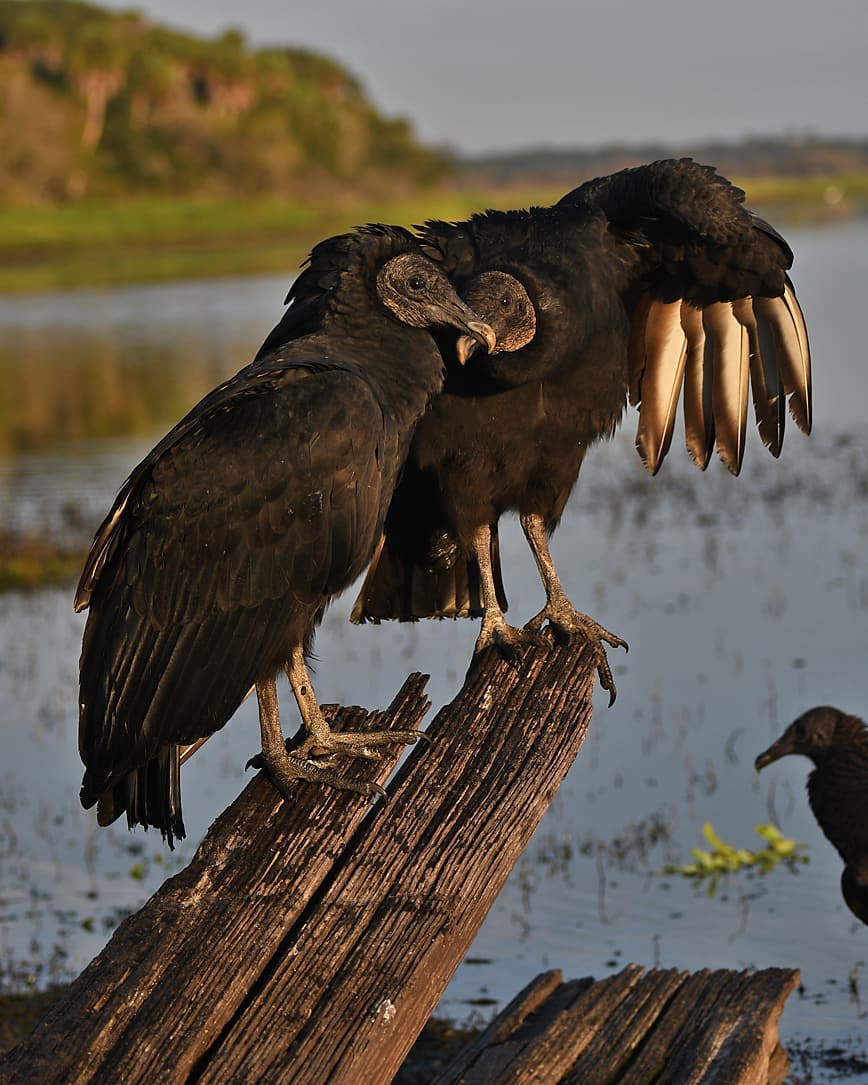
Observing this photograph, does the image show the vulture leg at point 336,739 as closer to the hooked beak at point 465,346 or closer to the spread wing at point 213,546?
the spread wing at point 213,546

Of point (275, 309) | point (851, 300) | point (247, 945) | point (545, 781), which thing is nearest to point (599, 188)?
point (545, 781)

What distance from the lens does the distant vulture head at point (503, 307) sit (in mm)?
2865

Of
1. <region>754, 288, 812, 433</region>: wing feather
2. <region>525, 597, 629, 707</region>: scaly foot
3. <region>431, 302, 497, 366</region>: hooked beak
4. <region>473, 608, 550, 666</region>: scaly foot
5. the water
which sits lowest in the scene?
the water

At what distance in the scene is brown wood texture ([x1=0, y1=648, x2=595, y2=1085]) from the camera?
1830 millimetres

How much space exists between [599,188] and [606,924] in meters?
1.93

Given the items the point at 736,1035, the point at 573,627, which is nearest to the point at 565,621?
the point at 573,627

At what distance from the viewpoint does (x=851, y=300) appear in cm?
1842

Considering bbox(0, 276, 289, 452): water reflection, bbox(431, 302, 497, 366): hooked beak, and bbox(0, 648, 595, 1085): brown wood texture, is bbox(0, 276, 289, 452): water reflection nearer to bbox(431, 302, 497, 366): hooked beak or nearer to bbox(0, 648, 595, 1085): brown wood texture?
bbox(431, 302, 497, 366): hooked beak

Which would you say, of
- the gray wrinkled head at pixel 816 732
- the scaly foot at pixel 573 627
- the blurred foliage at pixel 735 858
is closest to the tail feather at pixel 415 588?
the scaly foot at pixel 573 627

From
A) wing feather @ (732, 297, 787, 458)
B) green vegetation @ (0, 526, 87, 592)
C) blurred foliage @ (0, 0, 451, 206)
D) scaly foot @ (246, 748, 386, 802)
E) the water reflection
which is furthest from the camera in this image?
blurred foliage @ (0, 0, 451, 206)

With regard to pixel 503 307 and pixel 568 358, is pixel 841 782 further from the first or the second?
pixel 503 307

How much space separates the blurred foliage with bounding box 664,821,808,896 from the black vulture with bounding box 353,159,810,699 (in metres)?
1.43

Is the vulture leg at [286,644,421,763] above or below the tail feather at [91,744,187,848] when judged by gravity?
above

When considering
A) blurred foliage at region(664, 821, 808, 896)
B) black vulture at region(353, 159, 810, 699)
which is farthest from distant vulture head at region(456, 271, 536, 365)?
blurred foliage at region(664, 821, 808, 896)
